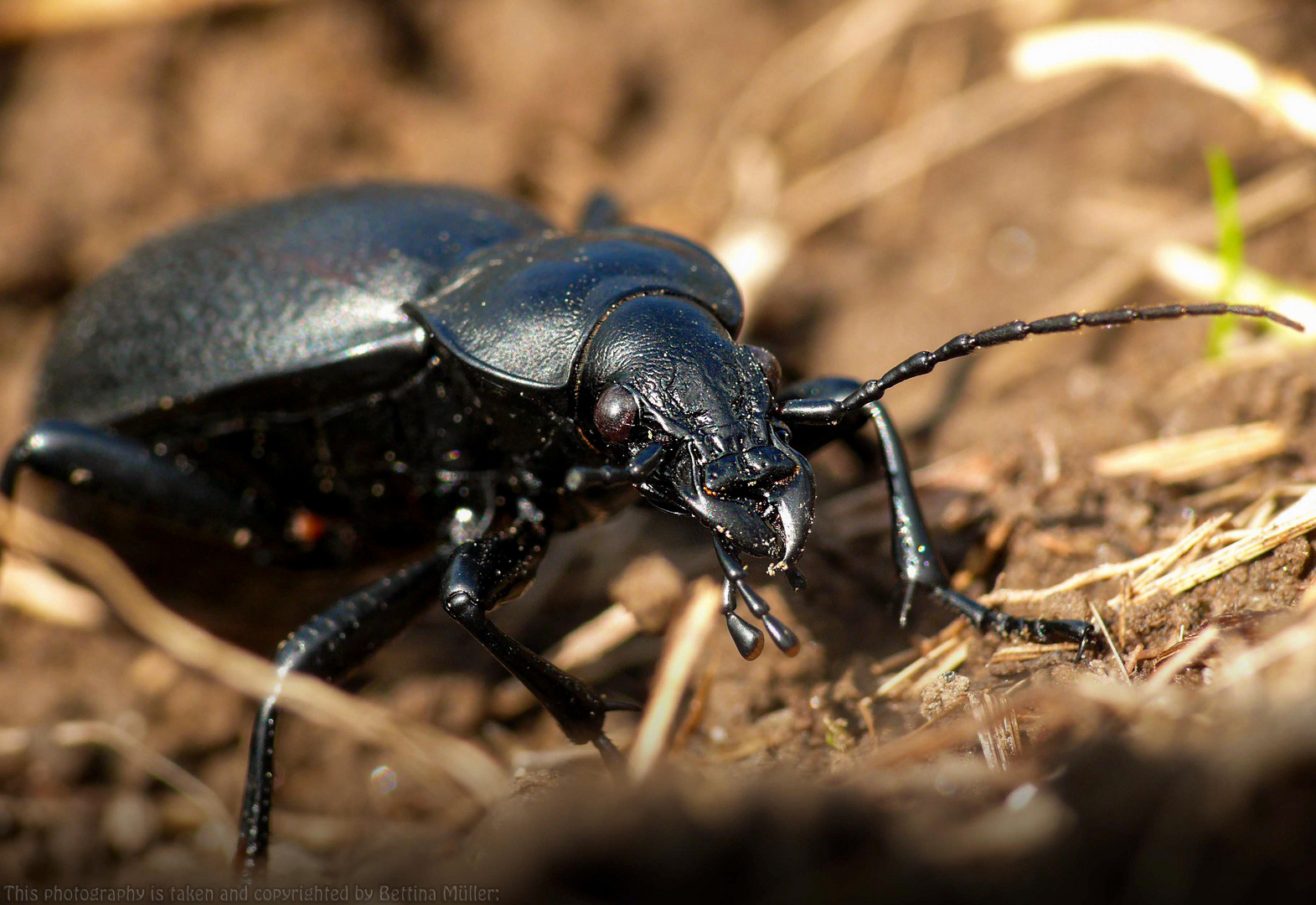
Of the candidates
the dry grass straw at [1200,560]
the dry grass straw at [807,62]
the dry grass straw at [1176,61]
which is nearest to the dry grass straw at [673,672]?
the dry grass straw at [1200,560]

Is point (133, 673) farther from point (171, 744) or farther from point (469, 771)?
point (469, 771)

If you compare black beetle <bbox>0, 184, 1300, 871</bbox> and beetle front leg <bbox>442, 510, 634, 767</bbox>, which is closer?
black beetle <bbox>0, 184, 1300, 871</bbox>

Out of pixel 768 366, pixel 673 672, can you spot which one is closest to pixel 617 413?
pixel 768 366

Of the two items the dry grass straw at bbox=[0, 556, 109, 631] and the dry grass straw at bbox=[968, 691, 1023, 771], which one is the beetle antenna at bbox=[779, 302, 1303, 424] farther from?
the dry grass straw at bbox=[0, 556, 109, 631]

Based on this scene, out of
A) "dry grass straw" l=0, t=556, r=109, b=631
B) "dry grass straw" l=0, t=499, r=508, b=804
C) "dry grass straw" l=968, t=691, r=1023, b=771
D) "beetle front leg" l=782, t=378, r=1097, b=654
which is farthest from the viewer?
"dry grass straw" l=0, t=556, r=109, b=631

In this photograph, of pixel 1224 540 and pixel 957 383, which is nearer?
pixel 1224 540

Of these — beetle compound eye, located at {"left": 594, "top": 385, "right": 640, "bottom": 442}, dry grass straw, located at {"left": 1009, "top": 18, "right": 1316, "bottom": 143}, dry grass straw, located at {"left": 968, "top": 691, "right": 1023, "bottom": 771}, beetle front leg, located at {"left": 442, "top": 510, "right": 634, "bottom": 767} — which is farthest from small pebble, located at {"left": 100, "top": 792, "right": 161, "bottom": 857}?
dry grass straw, located at {"left": 1009, "top": 18, "right": 1316, "bottom": 143}

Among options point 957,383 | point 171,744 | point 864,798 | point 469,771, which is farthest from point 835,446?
point 171,744
